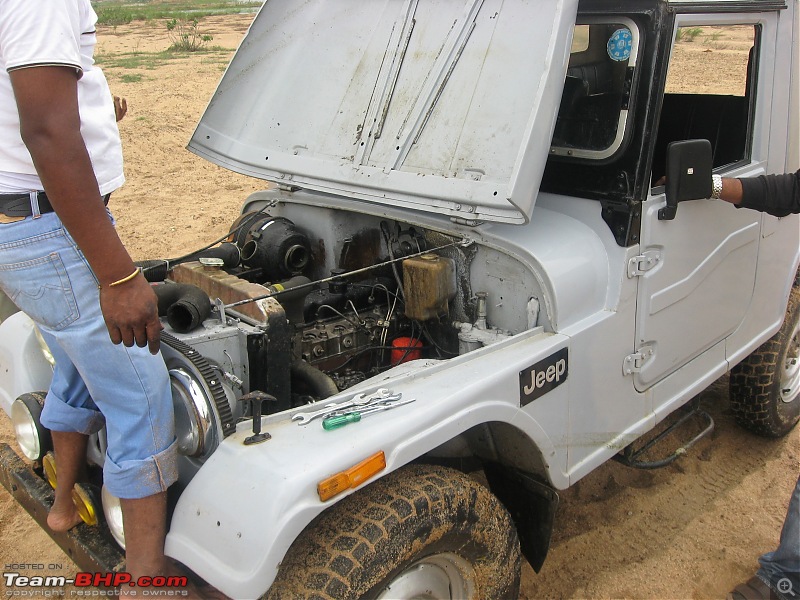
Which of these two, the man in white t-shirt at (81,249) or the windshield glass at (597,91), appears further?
the windshield glass at (597,91)

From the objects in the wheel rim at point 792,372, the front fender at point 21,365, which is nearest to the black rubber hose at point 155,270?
the front fender at point 21,365

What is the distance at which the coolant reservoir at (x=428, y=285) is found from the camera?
2.74 m

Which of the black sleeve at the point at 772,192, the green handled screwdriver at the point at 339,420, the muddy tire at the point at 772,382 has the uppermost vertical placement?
the black sleeve at the point at 772,192

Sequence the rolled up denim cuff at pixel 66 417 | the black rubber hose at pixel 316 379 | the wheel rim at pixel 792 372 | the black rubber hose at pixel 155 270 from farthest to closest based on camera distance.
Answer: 1. the wheel rim at pixel 792 372
2. the black rubber hose at pixel 155 270
3. the black rubber hose at pixel 316 379
4. the rolled up denim cuff at pixel 66 417

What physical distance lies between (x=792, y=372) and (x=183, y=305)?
3.46 metres

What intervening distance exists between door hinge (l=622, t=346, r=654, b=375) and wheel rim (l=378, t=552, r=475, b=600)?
1.00 m

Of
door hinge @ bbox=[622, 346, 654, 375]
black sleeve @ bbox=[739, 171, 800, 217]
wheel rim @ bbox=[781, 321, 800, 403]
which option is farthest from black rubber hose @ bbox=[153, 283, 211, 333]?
wheel rim @ bbox=[781, 321, 800, 403]

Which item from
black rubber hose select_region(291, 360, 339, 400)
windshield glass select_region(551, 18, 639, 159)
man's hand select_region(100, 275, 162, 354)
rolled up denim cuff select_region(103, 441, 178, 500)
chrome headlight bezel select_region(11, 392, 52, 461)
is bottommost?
chrome headlight bezel select_region(11, 392, 52, 461)

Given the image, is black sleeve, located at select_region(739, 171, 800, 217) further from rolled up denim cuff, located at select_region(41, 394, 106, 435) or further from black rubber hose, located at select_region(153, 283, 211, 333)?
rolled up denim cuff, located at select_region(41, 394, 106, 435)

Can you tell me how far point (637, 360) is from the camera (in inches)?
114

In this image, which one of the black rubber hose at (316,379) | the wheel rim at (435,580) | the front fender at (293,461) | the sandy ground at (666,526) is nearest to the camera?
the front fender at (293,461)

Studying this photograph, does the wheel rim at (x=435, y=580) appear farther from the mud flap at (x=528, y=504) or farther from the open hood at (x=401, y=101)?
the open hood at (x=401, y=101)

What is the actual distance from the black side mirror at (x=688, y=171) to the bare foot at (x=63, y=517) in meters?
2.37

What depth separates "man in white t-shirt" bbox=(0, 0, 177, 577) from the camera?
166 cm
